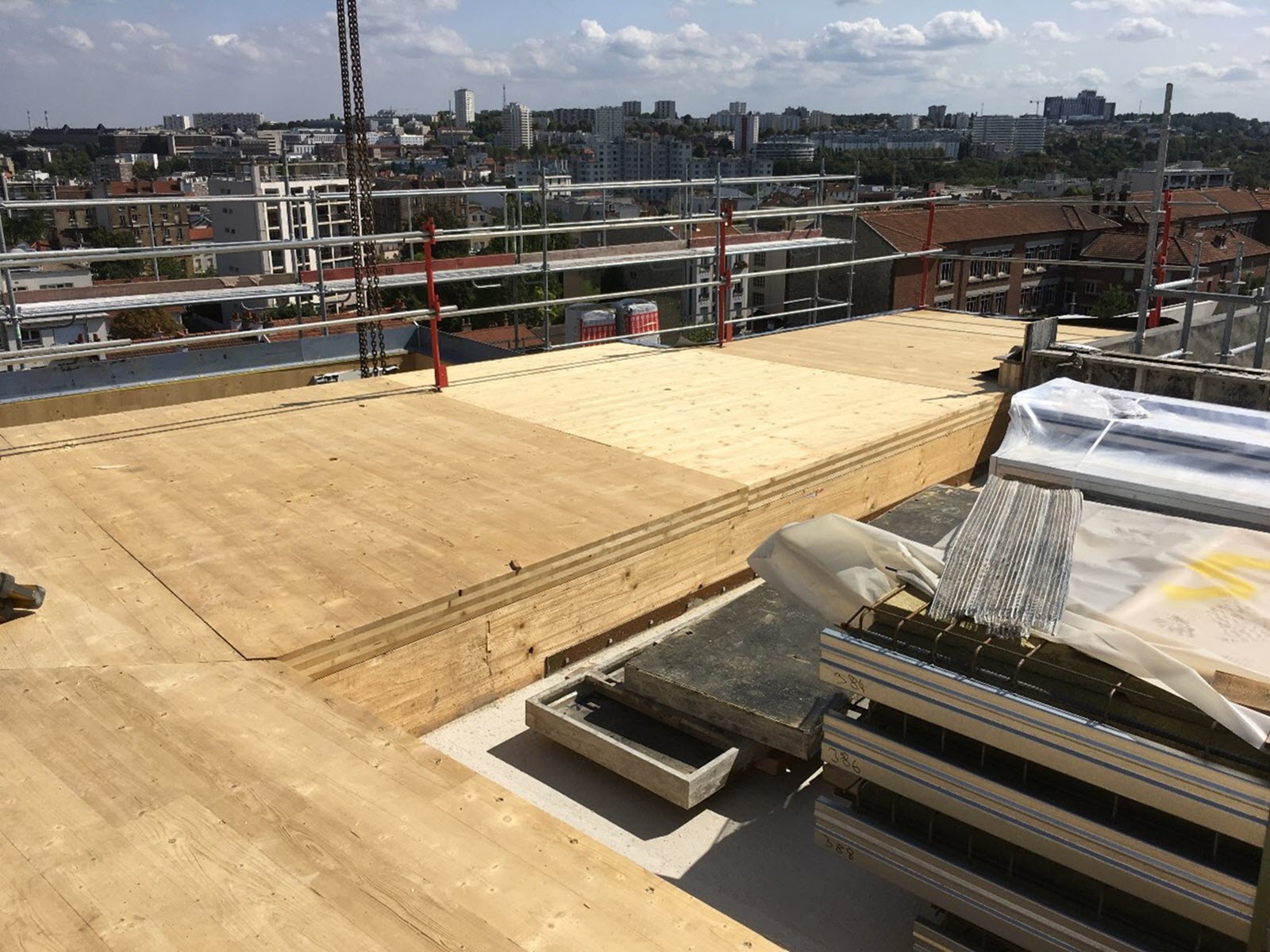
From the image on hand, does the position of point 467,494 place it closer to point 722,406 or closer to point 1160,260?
point 722,406

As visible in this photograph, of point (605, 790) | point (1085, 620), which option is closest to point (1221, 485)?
point (1085, 620)

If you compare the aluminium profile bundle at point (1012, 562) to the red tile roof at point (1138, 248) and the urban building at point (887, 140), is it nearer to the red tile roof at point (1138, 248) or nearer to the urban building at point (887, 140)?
the red tile roof at point (1138, 248)

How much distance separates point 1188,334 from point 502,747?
6656 millimetres

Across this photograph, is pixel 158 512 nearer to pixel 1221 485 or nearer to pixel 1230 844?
pixel 1230 844

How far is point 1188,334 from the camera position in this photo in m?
7.56

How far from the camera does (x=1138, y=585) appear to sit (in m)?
2.59

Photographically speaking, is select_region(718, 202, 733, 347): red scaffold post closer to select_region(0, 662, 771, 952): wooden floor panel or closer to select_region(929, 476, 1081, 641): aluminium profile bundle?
select_region(929, 476, 1081, 641): aluminium profile bundle

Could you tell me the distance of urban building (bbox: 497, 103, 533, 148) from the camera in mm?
183500

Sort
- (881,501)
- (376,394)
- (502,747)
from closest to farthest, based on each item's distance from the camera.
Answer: (502,747) → (881,501) → (376,394)

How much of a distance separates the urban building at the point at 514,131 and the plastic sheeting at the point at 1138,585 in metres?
187

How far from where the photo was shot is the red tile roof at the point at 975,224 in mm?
31250

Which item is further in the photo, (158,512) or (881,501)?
(881,501)

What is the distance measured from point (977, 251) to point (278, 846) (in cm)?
3787

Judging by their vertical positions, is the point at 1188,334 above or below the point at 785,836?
above
